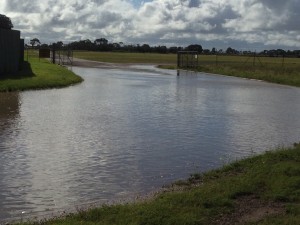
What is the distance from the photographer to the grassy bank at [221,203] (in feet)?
20.7

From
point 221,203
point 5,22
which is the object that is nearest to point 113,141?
point 221,203

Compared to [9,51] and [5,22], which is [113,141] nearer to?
[9,51]

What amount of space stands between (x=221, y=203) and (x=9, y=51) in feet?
85.4

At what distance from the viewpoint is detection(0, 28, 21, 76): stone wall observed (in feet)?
96.6

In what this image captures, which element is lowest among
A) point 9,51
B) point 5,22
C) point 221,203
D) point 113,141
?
point 113,141

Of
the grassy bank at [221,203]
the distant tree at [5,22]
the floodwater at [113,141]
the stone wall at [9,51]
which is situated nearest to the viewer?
the grassy bank at [221,203]

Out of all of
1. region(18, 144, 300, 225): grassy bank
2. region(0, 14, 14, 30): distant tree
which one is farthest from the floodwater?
region(0, 14, 14, 30): distant tree

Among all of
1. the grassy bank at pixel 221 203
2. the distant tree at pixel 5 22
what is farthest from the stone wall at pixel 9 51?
the grassy bank at pixel 221 203

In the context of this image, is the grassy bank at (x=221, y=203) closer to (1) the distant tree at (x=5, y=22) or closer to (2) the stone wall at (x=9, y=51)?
(2) the stone wall at (x=9, y=51)

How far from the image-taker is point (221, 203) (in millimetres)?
6996

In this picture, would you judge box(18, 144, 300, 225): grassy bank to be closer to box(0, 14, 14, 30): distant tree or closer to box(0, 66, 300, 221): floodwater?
box(0, 66, 300, 221): floodwater

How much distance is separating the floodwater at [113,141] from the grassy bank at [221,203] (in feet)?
2.80

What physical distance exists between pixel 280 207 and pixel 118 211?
2163 mm

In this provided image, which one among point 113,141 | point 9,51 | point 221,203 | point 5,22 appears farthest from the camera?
point 5,22
